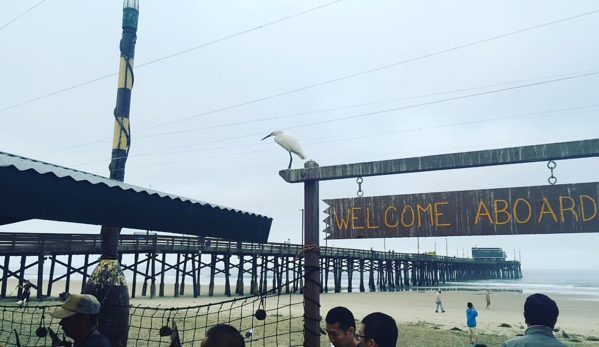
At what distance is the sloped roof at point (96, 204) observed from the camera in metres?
3.10

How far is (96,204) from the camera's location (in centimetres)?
361

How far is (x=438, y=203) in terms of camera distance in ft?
14.2

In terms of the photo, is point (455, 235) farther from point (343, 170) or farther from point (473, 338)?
point (473, 338)

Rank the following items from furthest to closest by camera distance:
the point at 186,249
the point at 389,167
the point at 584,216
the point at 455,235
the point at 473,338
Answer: the point at 186,249 < the point at 473,338 < the point at 389,167 < the point at 455,235 < the point at 584,216

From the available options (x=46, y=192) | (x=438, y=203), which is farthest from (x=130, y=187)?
(x=438, y=203)

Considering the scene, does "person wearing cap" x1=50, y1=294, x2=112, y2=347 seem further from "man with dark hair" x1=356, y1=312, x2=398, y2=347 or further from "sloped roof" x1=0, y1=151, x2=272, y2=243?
"man with dark hair" x1=356, y1=312, x2=398, y2=347

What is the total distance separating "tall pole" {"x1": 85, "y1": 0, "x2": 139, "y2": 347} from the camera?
5258mm

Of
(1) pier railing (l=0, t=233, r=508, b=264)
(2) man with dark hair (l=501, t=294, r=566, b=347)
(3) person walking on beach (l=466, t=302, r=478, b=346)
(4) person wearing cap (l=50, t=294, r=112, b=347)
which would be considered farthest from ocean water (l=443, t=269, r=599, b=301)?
(4) person wearing cap (l=50, t=294, r=112, b=347)

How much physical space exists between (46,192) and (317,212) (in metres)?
2.60

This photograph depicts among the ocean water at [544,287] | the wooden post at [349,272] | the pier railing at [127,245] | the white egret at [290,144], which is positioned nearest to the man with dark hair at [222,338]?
the white egret at [290,144]

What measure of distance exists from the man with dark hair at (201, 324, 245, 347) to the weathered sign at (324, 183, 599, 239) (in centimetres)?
280

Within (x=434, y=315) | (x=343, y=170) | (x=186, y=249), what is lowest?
(x=434, y=315)

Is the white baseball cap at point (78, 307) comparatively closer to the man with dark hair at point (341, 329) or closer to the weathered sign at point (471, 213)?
the man with dark hair at point (341, 329)

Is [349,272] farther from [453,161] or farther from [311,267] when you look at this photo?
[453,161]
